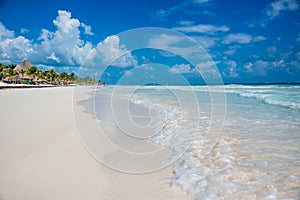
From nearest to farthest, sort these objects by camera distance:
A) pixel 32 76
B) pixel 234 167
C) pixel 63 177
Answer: pixel 63 177, pixel 234 167, pixel 32 76

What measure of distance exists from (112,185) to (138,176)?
1.63ft

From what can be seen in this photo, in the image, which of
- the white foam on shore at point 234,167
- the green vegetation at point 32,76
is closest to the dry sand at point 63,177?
the white foam on shore at point 234,167

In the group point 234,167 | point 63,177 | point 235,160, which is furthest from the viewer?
point 235,160

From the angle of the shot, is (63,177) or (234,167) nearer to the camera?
(63,177)

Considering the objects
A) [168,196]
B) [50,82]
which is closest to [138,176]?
[168,196]

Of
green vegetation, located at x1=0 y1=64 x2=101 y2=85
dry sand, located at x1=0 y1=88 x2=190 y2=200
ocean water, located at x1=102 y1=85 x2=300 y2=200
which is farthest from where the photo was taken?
green vegetation, located at x1=0 y1=64 x2=101 y2=85

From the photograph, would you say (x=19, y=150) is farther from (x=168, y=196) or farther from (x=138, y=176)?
(x=168, y=196)

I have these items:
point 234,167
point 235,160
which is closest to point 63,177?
point 234,167

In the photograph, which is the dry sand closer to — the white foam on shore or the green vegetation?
the white foam on shore

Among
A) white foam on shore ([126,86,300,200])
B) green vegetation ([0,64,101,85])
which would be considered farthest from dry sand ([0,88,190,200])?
green vegetation ([0,64,101,85])

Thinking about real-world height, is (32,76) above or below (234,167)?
above

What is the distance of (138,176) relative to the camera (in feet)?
11.1

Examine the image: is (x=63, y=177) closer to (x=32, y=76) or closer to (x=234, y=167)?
(x=234, y=167)

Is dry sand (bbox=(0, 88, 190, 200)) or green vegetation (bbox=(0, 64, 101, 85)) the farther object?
green vegetation (bbox=(0, 64, 101, 85))
